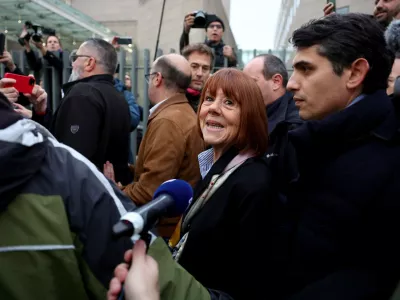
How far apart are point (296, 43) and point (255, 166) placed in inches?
22.0

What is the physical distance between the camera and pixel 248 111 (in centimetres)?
202

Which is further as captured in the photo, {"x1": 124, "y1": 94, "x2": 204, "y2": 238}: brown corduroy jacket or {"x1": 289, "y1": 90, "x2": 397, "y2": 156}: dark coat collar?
{"x1": 124, "y1": 94, "x2": 204, "y2": 238}: brown corduroy jacket

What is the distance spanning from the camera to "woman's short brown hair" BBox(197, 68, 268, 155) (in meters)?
2.00

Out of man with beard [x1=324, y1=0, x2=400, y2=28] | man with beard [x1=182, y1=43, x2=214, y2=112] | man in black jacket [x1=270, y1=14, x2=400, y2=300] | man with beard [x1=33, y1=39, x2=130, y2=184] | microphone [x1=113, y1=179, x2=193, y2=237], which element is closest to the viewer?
microphone [x1=113, y1=179, x2=193, y2=237]

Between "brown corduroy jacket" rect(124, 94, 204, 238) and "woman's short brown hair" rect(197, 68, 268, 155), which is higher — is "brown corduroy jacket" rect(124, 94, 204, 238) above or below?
below

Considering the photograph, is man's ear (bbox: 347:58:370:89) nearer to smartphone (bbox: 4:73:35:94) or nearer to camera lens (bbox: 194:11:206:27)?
smartphone (bbox: 4:73:35:94)

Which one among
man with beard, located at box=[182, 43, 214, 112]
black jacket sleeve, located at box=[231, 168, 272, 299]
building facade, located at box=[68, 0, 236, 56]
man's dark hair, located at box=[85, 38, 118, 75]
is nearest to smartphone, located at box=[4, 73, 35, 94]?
man's dark hair, located at box=[85, 38, 118, 75]

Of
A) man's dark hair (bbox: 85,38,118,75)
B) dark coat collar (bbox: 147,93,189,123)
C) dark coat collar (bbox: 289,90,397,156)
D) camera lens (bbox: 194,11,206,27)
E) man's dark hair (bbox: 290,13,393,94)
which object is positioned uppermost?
man's dark hair (bbox: 290,13,393,94)

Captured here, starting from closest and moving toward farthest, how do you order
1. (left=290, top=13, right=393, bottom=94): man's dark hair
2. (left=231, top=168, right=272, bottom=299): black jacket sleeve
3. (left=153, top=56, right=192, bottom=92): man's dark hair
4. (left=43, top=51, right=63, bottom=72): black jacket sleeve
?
(left=290, top=13, right=393, bottom=94): man's dark hair, (left=231, top=168, right=272, bottom=299): black jacket sleeve, (left=153, top=56, right=192, bottom=92): man's dark hair, (left=43, top=51, right=63, bottom=72): black jacket sleeve

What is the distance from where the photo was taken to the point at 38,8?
36.3 ft

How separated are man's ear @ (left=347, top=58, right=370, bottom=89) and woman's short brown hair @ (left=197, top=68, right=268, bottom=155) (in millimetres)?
576

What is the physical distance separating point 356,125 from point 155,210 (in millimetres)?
807

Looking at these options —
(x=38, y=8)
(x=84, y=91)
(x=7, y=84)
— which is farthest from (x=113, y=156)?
(x=38, y=8)

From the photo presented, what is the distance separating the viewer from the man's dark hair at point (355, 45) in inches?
59.3
